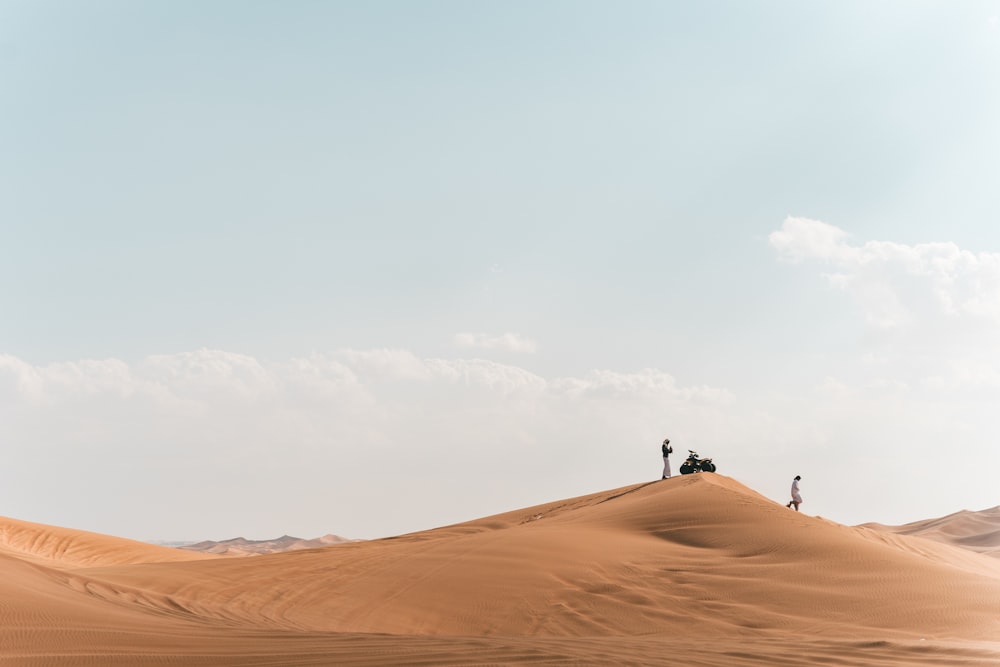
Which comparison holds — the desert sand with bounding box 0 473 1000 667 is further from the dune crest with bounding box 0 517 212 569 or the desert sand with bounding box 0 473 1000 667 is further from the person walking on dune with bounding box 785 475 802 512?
the dune crest with bounding box 0 517 212 569

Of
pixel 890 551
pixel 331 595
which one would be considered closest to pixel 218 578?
pixel 331 595

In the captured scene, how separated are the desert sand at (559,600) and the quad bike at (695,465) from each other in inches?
181

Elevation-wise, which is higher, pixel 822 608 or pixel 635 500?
pixel 635 500

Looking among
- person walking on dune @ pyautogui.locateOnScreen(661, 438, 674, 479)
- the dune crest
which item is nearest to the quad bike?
person walking on dune @ pyautogui.locateOnScreen(661, 438, 674, 479)

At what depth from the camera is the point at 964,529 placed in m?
43.8

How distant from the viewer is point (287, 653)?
7.63 m

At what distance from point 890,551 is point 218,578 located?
36.3 ft

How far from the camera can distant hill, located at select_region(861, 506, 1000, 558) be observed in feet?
128

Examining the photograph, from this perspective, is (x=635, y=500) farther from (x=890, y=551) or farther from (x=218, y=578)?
(x=218, y=578)

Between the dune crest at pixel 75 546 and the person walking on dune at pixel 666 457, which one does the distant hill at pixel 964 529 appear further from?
the dune crest at pixel 75 546

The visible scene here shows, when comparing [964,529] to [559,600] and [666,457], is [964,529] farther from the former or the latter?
[559,600]

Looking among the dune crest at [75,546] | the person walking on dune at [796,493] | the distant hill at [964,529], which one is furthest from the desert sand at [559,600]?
the distant hill at [964,529]

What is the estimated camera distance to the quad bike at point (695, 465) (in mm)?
24422

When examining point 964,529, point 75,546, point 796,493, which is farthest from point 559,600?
point 964,529
